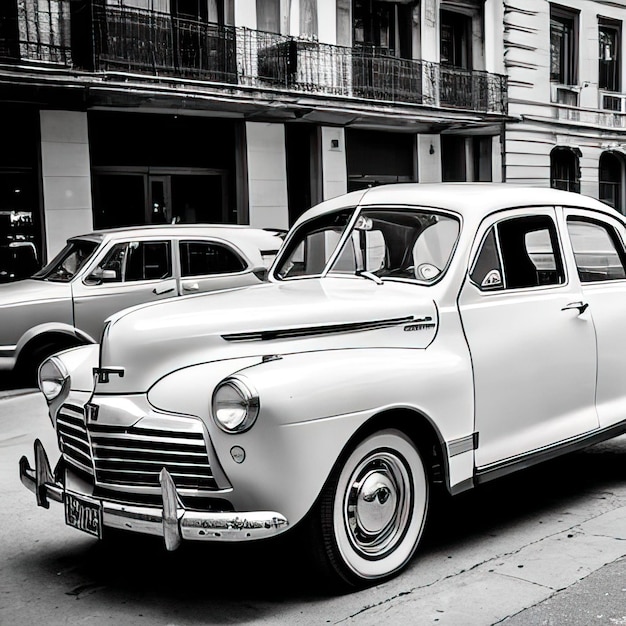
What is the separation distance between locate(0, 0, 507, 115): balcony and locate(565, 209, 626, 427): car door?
45.2 ft

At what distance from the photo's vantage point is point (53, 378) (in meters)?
5.05

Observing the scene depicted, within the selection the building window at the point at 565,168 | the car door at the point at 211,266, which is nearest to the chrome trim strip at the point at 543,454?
the car door at the point at 211,266

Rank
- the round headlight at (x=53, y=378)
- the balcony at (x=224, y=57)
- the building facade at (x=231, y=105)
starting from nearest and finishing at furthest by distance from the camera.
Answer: the round headlight at (x=53, y=378)
the balcony at (x=224, y=57)
the building facade at (x=231, y=105)

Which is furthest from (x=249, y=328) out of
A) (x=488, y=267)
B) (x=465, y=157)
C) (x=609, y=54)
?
Answer: (x=609, y=54)

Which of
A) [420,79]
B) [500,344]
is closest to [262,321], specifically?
[500,344]

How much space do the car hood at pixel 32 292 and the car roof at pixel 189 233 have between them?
71cm

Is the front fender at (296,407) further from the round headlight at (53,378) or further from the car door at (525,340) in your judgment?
the round headlight at (53,378)

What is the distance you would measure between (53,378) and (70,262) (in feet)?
20.2

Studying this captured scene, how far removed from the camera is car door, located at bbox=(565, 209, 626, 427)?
5.93 metres

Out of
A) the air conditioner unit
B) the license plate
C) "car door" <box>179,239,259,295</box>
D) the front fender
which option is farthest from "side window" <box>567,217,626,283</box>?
the air conditioner unit

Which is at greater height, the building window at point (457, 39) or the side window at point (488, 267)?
the building window at point (457, 39)

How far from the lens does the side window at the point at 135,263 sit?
10766mm

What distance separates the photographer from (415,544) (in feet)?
15.6

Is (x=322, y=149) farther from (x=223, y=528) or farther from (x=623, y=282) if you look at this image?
(x=223, y=528)
